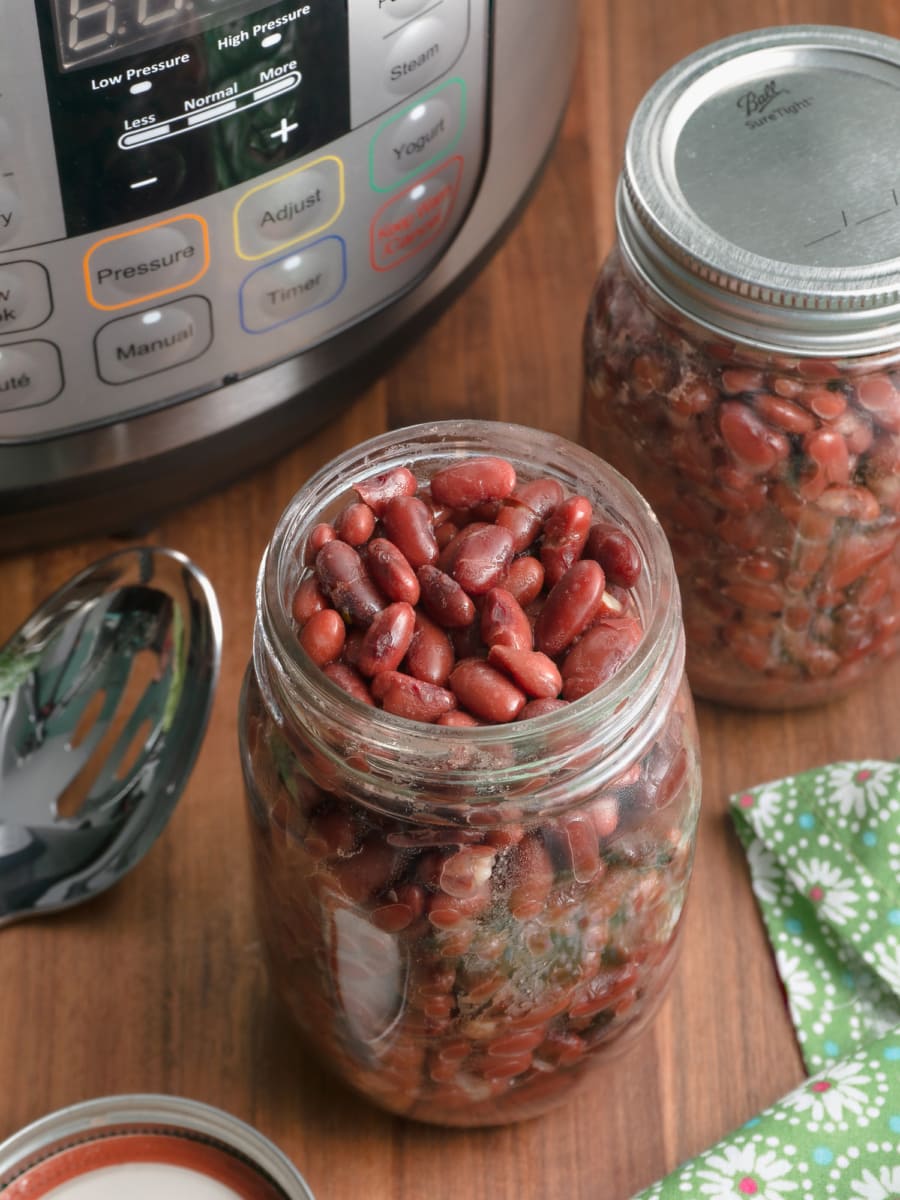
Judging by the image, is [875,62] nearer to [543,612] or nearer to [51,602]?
[543,612]

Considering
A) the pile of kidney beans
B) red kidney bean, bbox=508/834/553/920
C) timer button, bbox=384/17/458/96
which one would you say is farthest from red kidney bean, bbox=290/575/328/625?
timer button, bbox=384/17/458/96

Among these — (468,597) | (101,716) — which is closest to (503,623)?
(468,597)

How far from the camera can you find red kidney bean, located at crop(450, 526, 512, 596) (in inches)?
21.1

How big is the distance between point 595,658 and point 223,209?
23 cm

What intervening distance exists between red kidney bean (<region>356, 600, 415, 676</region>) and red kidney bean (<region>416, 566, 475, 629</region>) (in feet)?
0.05

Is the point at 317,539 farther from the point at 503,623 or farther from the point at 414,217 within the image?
the point at 414,217

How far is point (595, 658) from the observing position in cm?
52

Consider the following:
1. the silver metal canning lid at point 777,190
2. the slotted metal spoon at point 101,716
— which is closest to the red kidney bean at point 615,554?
the silver metal canning lid at point 777,190

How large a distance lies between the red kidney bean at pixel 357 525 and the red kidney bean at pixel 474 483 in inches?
1.1

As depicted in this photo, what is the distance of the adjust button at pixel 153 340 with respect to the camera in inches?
25.3

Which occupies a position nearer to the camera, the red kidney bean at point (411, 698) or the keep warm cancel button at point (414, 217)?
the red kidney bean at point (411, 698)

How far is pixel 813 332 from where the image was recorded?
2.00 ft

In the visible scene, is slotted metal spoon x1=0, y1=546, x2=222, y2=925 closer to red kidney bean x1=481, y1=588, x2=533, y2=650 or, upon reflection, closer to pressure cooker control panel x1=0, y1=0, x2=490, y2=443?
pressure cooker control panel x1=0, y1=0, x2=490, y2=443

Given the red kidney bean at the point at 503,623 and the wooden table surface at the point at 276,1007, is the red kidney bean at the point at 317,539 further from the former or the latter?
the wooden table surface at the point at 276,1007
